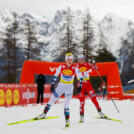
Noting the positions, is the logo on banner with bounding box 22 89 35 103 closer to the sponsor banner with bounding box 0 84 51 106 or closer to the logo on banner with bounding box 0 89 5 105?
the sponsor banner with bounding box 0 84 51 106

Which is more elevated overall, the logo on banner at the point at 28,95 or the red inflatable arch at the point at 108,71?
the red inflatable arch at the point at 108,71

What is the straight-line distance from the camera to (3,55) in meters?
39.7

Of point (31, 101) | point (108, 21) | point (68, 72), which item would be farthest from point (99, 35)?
point (108, 21)

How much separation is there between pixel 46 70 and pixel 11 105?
5702mm

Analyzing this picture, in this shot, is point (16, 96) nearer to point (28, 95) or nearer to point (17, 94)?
point (17, 94)

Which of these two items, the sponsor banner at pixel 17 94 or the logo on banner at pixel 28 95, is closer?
the sponsor banner at pixel 17 94

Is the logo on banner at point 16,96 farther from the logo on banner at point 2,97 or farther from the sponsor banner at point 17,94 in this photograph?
the logo on banner at point 2,97

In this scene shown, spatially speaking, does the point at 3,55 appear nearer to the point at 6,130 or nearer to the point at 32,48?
the point at 32,48

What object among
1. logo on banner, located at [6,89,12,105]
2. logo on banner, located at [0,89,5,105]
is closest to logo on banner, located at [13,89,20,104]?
logo on banner, located at [6,89,12,105]

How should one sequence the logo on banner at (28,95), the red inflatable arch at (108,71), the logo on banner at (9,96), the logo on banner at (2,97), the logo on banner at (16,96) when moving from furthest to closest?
1. the red inflatable arch at (108,71)
2. the logo on banner at (28,95)
3. the logo on banner at (16,96)
4. the logo on banner at (9,96)
5. the logo on banner at (2,97)

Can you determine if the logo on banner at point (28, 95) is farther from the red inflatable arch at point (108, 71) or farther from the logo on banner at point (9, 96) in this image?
the red inflatable arch at point (108, 71)

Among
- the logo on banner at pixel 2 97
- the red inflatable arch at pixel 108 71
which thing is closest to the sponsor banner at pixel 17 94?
the logo on banner at pixel 2 97

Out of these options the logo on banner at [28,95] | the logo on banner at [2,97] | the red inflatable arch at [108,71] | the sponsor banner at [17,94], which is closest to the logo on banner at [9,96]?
the sponsor banner at [17,94]

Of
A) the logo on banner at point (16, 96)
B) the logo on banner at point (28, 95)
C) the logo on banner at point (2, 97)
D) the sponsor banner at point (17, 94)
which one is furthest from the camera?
the logo on banner at point (28, 95)
